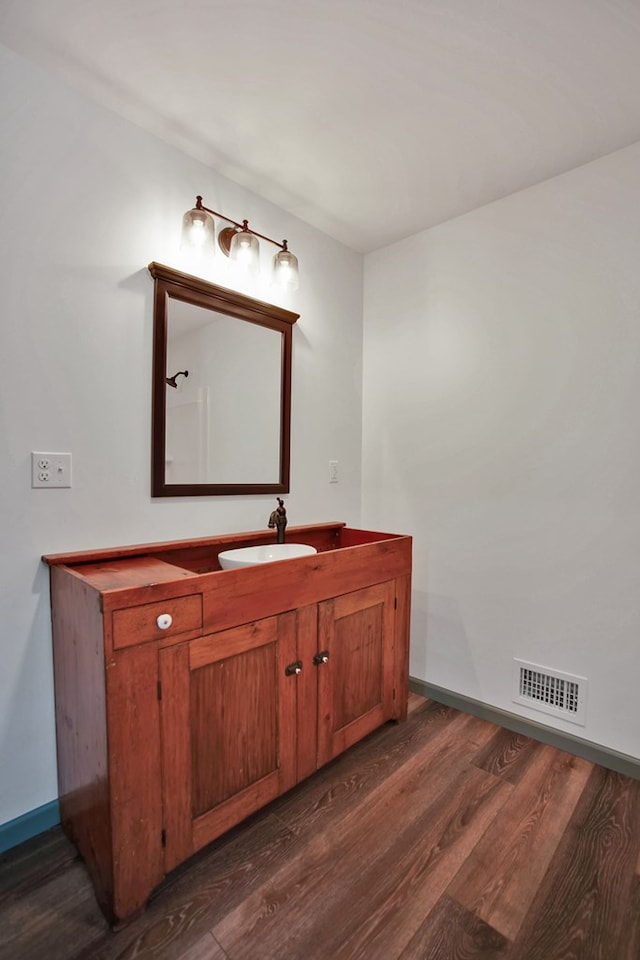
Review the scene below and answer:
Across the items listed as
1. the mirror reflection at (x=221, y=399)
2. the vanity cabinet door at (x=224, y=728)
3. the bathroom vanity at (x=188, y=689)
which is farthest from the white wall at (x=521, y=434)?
the vanity cabinet door at (x=224, y=728)

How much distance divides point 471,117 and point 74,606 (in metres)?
2.09

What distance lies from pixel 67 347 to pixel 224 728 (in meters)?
1.32

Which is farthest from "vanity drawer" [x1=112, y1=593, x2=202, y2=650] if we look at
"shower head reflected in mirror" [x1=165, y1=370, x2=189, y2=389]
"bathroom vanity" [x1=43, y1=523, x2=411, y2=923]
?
"shower head reflected in mirror" [x1=165, y1=370, x2=189, y2=389]

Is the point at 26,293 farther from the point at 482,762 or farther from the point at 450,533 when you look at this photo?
the point at 482,762

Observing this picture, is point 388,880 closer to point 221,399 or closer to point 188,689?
point 188,689

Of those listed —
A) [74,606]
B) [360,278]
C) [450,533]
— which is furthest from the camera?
[360,278]

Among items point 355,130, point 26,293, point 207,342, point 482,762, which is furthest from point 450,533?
point 26,293

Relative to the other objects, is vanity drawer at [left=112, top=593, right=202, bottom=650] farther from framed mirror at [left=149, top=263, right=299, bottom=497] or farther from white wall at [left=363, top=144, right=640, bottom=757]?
white wall at [left=363, top=144, right=640, bottom=757]

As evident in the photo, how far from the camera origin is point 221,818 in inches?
51.6

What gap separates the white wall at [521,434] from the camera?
→ 5.61 ft

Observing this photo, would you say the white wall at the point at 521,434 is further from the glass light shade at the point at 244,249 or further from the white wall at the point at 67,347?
the white wall at the point at 67,347

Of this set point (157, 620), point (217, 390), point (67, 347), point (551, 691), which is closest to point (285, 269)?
point (217, 390)

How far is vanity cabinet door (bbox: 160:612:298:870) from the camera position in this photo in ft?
3.91

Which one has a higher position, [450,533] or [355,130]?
[355,130]
